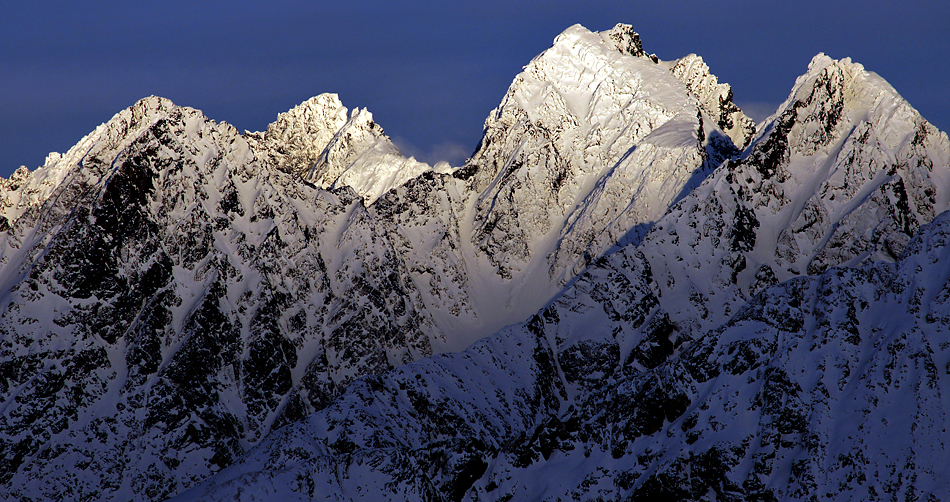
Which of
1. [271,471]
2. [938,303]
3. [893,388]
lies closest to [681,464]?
[893,388]

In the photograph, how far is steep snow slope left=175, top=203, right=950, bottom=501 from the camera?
519 feet

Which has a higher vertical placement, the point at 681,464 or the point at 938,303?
the point at 938,303

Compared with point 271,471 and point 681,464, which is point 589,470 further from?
point 271,471

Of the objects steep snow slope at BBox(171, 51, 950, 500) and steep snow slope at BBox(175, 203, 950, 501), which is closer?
steep snow slope at BBox(175, 203, 950, 501)

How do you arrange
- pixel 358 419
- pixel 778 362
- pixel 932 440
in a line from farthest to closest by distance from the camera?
pixel 358 419 → pixel 778 362 → pixel 932 440

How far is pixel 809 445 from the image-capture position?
160000 mm

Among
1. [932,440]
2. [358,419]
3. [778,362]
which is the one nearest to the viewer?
[932,440]

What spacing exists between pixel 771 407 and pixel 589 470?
2544cm

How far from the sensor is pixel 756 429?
163m

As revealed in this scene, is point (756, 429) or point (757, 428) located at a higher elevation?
point (757, 428)

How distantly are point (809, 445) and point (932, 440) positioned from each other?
15.1 m

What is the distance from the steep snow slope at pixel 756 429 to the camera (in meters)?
158

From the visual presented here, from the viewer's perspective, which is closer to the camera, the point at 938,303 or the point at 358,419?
the point at 938,303

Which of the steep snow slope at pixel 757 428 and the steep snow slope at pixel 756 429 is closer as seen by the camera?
the steep snow slope at pixel 756 429
